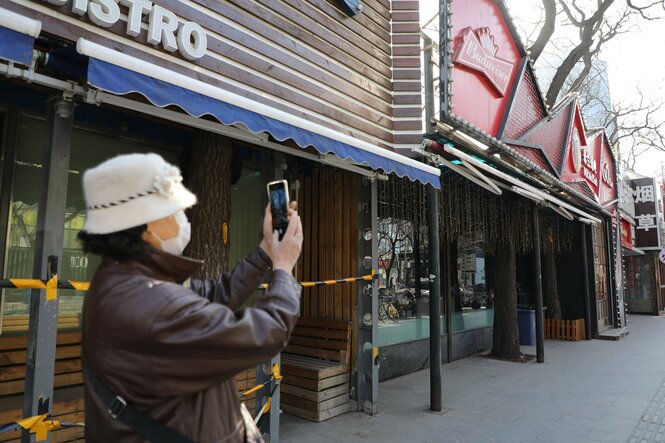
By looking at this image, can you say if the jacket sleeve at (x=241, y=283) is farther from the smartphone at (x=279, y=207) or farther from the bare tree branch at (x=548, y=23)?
the bare tree branch at (x=548, y=23)

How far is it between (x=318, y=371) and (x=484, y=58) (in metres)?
5.11

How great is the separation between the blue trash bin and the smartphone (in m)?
10.5

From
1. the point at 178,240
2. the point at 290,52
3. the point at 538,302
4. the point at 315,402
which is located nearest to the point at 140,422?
the point at 178,240

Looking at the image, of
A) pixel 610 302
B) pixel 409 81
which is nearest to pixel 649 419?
pixel 409 81

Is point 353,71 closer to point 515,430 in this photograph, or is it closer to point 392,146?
point 392,146

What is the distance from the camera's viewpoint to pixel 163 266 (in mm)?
1410

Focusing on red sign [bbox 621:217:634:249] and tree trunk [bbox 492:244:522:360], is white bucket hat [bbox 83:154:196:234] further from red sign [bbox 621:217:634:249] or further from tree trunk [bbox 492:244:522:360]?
red sign [bbox 621:217:634:249]

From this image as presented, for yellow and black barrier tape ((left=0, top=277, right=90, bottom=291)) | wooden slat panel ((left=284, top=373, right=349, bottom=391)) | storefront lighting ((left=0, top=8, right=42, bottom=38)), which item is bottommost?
wooden slat panel ((left=284, top=373, right=349, bottom=391))

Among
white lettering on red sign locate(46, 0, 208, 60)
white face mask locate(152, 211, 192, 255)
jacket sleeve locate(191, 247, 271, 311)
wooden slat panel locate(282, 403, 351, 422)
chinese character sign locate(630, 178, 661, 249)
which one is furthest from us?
chinese character sign locate(630, 178, 661, 249)

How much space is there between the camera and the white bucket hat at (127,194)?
137 centimetres

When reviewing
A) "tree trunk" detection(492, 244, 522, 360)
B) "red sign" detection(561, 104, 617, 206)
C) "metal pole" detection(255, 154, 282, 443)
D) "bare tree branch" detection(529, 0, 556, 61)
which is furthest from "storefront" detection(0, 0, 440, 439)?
"bare tree branch" detection(529, 0, 556, 61)

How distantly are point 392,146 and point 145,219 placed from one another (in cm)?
469

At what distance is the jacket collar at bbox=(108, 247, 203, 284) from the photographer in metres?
1.39

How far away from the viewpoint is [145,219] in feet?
4.55
